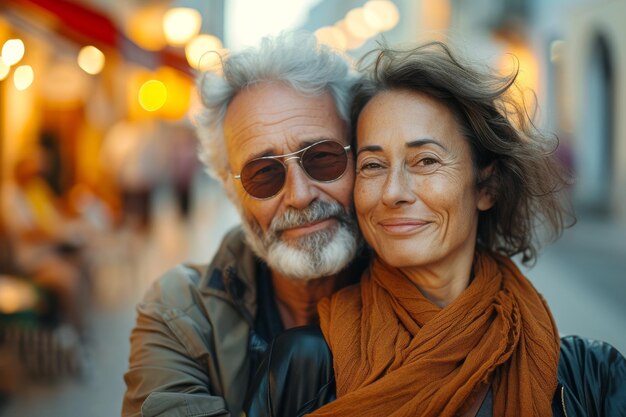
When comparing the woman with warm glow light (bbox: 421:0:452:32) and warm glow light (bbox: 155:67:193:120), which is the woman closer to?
warm glow light (bbox: 155:67:193:120)

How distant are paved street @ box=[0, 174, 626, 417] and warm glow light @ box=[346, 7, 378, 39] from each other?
21.8 ft

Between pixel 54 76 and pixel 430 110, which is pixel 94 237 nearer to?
pixel 54 76

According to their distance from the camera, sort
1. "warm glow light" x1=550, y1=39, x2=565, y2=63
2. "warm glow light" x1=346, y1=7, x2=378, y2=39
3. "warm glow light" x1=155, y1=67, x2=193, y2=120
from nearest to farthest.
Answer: "warm glow light" x1=155, y1=67, x2=193, y2=120
"warm glow light" x1=346, y1=7, x2=378, y2=39
"warm glow light" x1=550, y1=39, x2=565, y2=63

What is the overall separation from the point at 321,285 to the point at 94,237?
18.6 feet

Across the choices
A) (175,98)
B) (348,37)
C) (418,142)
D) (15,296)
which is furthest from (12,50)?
(348,37)

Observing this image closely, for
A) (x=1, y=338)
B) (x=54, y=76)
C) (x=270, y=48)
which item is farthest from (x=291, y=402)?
(x=54, y=76)

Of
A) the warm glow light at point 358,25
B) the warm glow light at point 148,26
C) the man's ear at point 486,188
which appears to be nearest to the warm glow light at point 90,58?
the warm glow light at point 148,26

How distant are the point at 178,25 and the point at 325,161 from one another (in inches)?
338

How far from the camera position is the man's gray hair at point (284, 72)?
283 centimetres

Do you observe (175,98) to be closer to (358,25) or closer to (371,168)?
(358,25)

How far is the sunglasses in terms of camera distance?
8.71 ft

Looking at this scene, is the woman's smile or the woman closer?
the woman

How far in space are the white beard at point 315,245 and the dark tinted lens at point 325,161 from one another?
0.34 ft

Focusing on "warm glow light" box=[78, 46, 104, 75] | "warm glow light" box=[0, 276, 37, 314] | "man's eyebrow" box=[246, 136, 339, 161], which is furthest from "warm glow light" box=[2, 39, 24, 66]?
"man's eyebrow" box=[246, 136, 339, 161]
